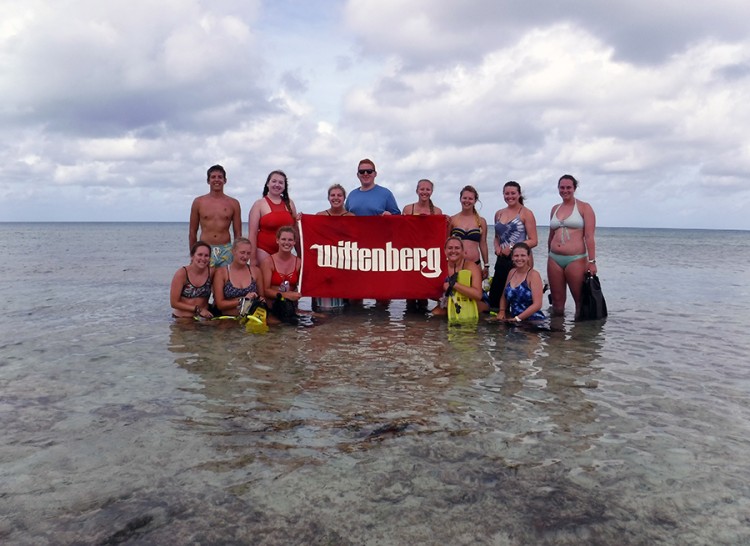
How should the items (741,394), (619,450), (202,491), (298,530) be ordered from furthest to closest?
(741,394), (619,450), (202,491), (298,530)

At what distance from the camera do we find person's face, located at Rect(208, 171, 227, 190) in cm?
840

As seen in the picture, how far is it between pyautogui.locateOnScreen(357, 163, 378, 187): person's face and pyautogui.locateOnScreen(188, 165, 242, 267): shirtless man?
2.03 metres

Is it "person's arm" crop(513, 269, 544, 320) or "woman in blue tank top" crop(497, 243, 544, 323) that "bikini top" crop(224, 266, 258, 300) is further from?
"person's arm" crop(513, 269, 544, 320)

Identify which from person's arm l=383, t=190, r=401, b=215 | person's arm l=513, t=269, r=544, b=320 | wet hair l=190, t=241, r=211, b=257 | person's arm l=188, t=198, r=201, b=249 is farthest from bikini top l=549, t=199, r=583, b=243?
person's arm l=188, t=198, r=201, b=249

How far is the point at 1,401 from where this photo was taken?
15.1ft

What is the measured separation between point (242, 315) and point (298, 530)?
17.7 ft

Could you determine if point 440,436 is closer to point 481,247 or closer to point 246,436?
point 246,436

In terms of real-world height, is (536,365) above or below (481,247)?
below

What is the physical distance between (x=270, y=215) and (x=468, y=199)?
3.08 meters

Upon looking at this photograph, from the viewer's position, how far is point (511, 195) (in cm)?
845

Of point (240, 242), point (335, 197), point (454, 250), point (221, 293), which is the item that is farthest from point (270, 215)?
point (454, 250)

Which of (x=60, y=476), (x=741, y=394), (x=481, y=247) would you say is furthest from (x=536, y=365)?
(x=60, y=476)

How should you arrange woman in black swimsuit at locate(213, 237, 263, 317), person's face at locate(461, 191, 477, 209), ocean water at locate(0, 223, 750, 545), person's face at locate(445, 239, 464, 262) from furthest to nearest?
person's face at locate(461, 191, 477, 209), person's face at locate(445, 239, 464, 262), woman in black swimsuit at locate(213, 237, 263, 317), ocean water at locate(0, 223, 750, 545)

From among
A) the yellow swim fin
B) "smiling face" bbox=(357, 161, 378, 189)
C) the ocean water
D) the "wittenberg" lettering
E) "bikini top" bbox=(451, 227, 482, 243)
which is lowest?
the ocean water
